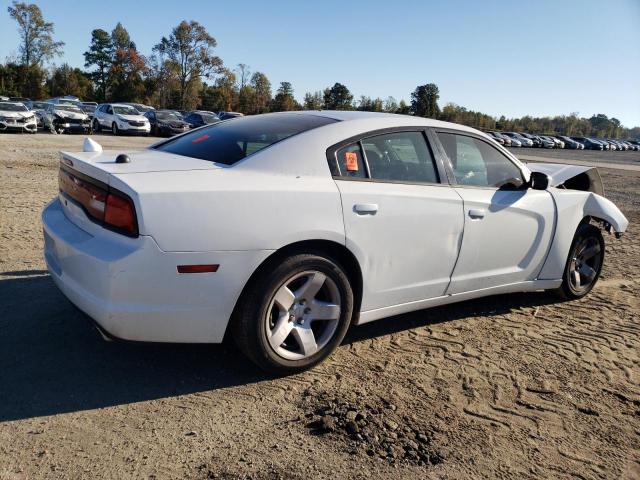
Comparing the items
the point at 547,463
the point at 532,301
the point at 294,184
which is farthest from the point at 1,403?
the point at 532,301

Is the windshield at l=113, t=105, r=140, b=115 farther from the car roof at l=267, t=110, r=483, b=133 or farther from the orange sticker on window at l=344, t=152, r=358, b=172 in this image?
the orange sticker on window at l=344, t=152, r=358, b=172

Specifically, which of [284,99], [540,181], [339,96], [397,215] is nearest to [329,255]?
[397,215]

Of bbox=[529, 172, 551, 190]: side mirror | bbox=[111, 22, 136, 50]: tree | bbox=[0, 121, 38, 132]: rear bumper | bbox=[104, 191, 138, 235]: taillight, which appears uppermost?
bbox=[111, 22, 136, 50]: tree

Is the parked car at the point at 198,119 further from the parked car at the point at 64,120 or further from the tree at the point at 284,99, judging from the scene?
the tree at the point at 284,99

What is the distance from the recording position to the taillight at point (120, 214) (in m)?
2.84

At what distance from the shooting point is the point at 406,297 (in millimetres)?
3795

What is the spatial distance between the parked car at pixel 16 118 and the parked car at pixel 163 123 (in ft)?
22.8

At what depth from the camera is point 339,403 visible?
121 inches

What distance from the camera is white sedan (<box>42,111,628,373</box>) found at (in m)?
2.88

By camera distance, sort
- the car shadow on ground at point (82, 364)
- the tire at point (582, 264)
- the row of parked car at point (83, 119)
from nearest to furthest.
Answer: the car shadow on ground at point (82, 364), the tire at point (582, 264), the row of parked car at point (83, 119)

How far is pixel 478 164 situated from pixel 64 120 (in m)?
26.2

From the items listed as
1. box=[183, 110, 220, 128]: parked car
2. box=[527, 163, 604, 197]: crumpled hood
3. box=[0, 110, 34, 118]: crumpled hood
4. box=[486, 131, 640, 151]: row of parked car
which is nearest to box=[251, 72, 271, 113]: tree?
box=[486, 131, 640, 151]: row of parked car

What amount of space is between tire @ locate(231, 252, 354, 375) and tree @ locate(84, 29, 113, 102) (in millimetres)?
88652

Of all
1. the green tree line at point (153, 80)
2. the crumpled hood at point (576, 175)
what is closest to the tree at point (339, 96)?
the green tree line at point (153, 80)
